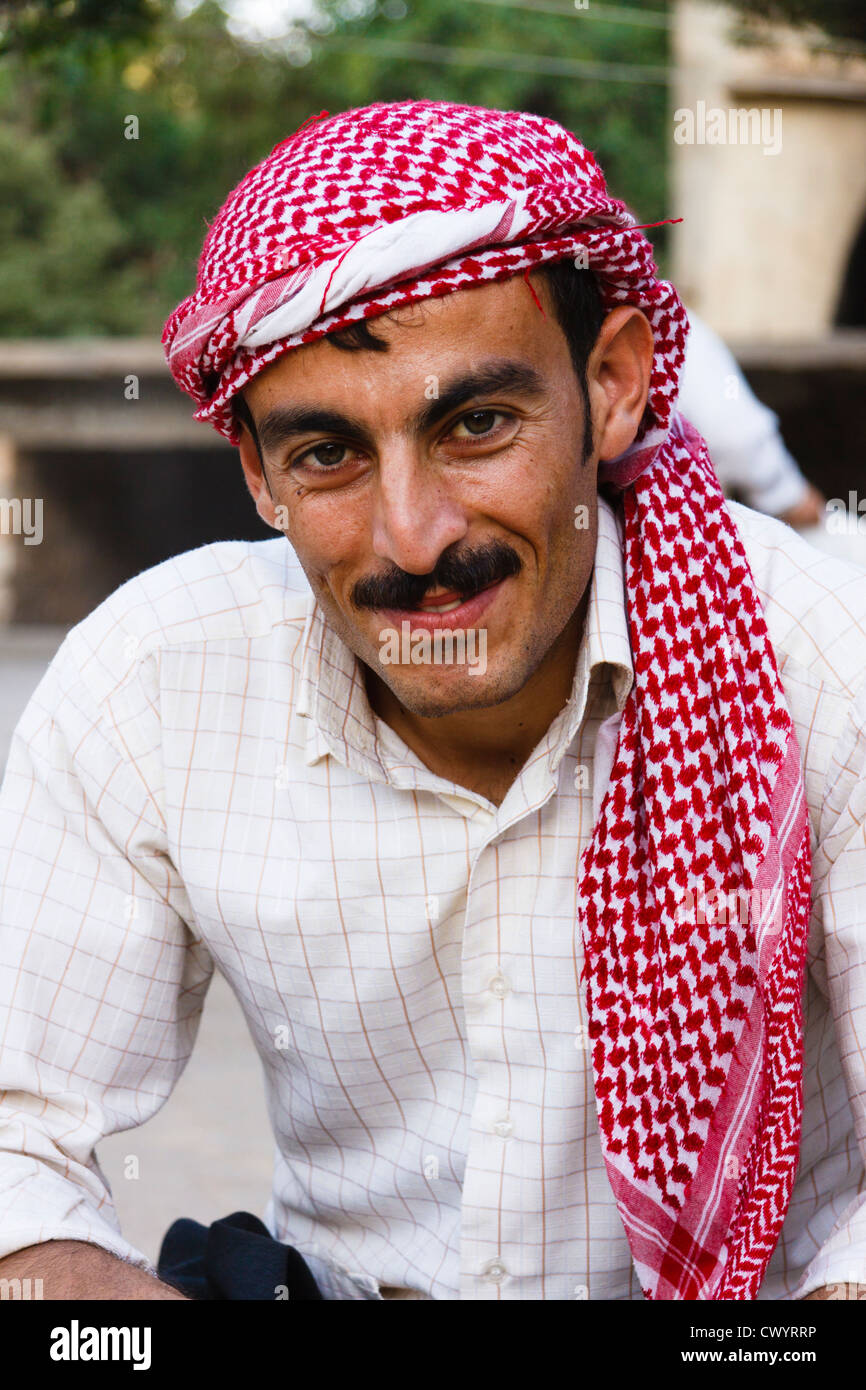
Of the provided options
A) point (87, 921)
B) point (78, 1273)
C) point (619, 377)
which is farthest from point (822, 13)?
point (78, 1273)

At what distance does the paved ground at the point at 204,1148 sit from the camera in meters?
3.13

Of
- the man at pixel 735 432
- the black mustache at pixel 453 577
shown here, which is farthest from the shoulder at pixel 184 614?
the man at pixel 735 432

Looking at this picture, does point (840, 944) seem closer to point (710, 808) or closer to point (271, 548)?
point (710, 808)

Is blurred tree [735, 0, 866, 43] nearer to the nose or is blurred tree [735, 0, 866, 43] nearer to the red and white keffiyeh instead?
the red and white keffiyeh

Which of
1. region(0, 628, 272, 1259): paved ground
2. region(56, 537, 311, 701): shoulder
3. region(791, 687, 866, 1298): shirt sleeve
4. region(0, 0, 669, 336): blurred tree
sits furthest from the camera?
region(0, 0, 669, 336): blurred tree

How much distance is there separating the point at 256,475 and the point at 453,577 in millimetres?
342

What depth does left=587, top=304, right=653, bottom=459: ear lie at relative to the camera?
1754mm

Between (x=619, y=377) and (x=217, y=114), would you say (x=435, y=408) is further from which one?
(x=217, y=114)

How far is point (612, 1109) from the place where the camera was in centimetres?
→ 163

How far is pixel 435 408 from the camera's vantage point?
1565mm

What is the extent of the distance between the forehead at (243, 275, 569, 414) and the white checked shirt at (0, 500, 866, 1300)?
0.30m

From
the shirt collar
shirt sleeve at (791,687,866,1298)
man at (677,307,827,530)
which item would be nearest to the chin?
the shirt collar

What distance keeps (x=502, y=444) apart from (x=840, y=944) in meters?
0.67

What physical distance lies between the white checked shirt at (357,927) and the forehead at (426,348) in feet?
0.97
